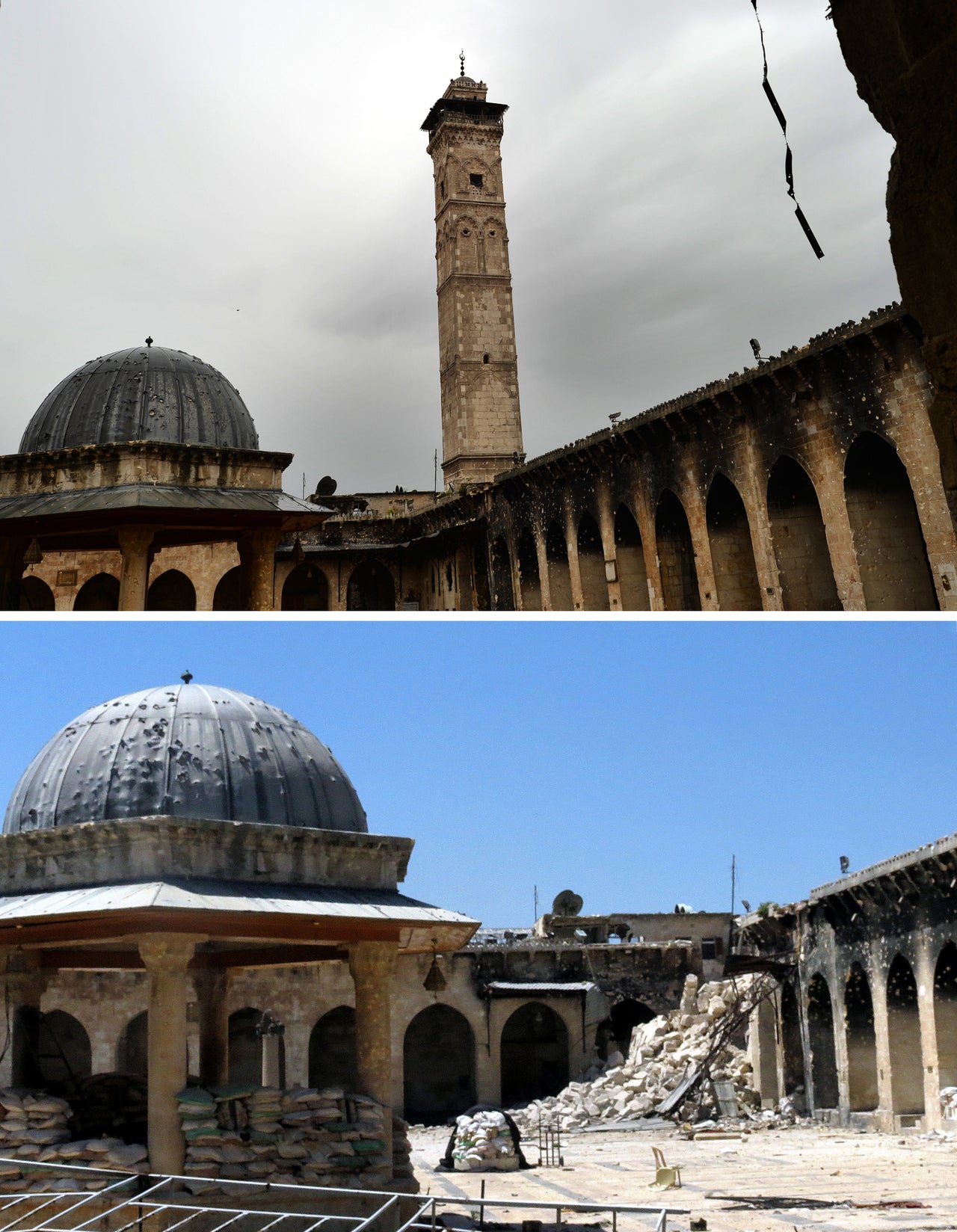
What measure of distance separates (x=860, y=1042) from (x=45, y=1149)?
64.3 ft

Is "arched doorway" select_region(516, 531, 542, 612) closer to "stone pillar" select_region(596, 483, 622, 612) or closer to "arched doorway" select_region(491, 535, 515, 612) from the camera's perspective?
"arched doorway" select_region(491, 535, 515, 612)

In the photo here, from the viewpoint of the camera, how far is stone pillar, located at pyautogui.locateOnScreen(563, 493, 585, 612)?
3206 centimetres

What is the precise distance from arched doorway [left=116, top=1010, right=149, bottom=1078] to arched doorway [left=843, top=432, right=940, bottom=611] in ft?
59.3

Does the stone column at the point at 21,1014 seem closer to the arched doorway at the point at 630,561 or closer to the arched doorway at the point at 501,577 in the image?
the arched doorway at the point at 630,561

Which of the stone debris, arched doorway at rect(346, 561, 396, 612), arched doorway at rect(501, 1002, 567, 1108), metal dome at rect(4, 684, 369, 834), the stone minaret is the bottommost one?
arched doorway at rect(501, 1002, 567, 1108)

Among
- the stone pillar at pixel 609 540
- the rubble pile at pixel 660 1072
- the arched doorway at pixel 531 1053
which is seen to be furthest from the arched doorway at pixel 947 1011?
the arched doorway at pixel 531 1053

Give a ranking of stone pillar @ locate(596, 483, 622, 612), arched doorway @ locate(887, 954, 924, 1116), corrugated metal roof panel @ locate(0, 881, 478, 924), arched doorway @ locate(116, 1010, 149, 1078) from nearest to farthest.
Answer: corrugated metal roof panel @ locate(0, 881, 478, 924) → arched doorway @ locate(887, 954, 924, 1116) → arched doorway @ locate(116, 1010, 149, 1078) → stone pillar @ locate(596, 483, 622, 612)

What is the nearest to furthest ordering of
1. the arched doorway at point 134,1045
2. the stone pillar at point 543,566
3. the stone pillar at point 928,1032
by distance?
the stone pillar at point 928,1032 < the arched doorway at point 134,1045 < the stone pillar at point 543,566

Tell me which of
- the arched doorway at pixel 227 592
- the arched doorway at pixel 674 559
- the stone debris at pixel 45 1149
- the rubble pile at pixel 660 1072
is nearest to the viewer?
the stone debris at pixel 45 1149

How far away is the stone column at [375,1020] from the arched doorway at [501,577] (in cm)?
2429

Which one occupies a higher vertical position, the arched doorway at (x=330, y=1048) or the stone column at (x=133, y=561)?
the stone column at (x=133, y=561)

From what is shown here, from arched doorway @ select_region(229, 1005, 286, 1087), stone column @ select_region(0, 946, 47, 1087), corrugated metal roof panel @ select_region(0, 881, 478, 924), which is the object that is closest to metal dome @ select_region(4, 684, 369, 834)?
corrugated metal roof panel @ select_region(0, 881, 478, 924)

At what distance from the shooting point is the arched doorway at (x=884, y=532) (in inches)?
919

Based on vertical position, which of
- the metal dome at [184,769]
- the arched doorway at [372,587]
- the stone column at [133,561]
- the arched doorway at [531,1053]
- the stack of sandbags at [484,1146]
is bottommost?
the arched doorway at [531,1053]
